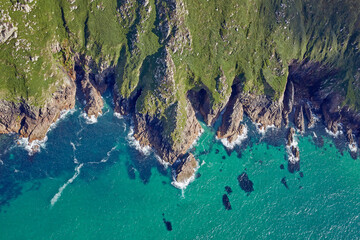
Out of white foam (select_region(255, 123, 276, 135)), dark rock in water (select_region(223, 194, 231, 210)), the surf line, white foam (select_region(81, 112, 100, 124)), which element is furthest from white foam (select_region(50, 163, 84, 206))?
white foam (select_region(255, 123, 276, 135))

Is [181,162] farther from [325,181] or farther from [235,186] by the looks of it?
[325,181]

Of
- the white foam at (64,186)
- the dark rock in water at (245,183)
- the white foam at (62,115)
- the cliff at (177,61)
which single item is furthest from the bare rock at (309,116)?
the white foam at (62,115)

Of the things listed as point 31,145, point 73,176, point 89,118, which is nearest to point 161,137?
point 89,118

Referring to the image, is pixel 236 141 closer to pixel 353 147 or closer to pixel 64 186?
pixel 353 147

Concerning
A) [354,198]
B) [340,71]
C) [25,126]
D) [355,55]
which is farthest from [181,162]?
[355,55]

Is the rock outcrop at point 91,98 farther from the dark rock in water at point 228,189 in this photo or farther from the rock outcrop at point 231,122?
the dark rock in water at point 228,189

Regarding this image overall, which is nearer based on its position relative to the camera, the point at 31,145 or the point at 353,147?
the point at 31,145
